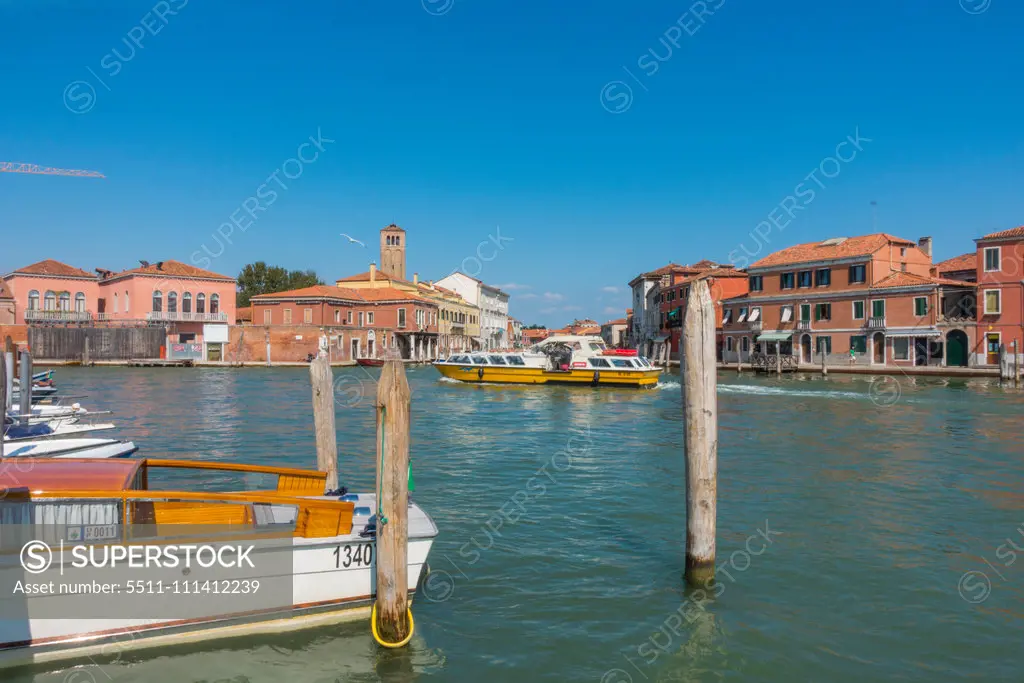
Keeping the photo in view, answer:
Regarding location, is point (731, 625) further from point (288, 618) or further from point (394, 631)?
point (288, 618)

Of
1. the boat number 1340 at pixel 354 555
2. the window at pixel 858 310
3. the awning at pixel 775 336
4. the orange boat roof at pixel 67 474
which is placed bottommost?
the boat number 1340 at pixel 354 555

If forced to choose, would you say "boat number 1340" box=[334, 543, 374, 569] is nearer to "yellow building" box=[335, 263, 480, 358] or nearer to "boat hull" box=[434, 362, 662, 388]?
"boat hull" box=[434, 362, 662, 388]

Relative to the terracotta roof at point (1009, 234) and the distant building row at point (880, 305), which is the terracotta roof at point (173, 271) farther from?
the terracotta roof at point (1009, 234)

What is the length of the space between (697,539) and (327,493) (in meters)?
4.24

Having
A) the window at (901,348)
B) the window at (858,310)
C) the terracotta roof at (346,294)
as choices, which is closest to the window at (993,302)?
the window at (901,348)

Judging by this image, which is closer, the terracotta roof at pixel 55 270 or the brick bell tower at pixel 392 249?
the terracotta roof at pixel 55 270

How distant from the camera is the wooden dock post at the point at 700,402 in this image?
22.1 ft

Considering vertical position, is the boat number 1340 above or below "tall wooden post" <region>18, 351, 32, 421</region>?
below

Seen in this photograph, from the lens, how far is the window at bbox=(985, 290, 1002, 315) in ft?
129

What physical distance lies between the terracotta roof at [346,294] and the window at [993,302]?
47.3 meters

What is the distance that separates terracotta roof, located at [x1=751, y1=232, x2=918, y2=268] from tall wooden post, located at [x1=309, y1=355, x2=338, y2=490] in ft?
141

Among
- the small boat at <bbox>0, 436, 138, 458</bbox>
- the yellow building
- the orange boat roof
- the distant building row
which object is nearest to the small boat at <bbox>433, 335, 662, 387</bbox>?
the distant building row

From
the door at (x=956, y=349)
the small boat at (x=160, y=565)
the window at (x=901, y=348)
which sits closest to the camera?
the small boat at (x=160, y=565)

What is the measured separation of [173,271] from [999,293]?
2328 inches
